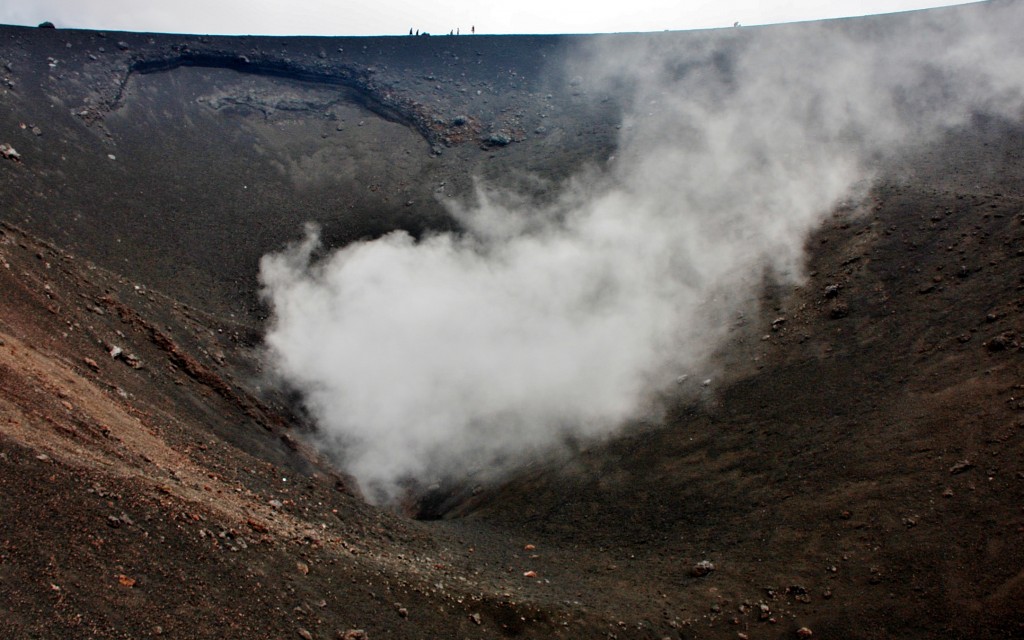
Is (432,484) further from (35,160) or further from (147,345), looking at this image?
(35,160)

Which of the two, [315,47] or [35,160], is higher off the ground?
[315,47]

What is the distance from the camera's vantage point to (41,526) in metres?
10.3

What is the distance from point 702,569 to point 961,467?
17.9 ft

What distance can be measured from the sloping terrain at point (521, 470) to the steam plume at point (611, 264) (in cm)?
132

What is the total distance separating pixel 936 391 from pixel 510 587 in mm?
10483

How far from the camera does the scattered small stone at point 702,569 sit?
14.6m

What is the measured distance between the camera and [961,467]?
1402 centimetres

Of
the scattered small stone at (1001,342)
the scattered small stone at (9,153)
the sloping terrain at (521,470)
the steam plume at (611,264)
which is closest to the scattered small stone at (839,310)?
the sloping terrain at (521,470)

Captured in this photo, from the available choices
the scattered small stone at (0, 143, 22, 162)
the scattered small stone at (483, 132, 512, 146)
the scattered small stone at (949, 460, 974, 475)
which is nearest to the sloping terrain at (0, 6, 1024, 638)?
the scattered small stone at (949, 460, 974, 475)

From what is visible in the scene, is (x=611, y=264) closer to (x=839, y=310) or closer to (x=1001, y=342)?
(x=839, y=310)

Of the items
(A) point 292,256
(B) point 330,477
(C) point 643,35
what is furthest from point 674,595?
(C) point 643,35

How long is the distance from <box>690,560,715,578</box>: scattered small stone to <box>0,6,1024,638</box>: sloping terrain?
4 cm

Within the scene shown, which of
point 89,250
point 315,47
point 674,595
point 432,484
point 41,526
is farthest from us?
point 315,47

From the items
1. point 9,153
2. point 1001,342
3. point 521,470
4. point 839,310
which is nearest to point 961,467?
point 1001,342
